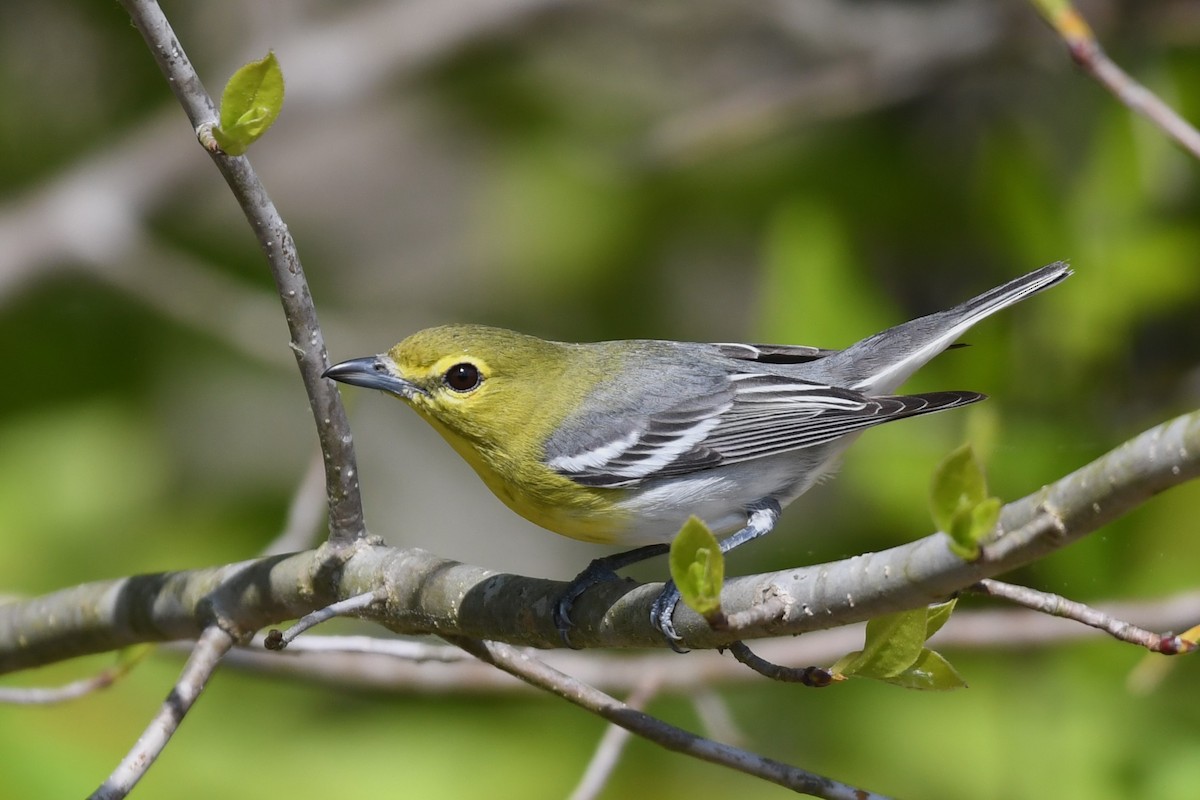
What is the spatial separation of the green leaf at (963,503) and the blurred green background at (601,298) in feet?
4.15

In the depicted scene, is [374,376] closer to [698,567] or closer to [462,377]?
[462,377]

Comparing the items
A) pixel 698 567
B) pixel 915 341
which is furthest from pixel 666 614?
pixel 915 341

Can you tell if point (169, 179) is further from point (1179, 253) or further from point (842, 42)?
point (1179, 253)

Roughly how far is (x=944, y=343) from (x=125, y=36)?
321 cm

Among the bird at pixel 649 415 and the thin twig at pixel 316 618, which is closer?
the thin twig at pixel 316 618

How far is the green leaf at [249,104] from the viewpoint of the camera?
1.62 metres

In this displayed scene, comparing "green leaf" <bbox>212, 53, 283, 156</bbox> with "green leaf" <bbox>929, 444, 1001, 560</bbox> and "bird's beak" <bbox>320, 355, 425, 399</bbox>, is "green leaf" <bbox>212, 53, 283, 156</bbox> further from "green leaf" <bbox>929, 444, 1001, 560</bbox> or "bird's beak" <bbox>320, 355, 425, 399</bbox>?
"bird's beak" <bbox>320, 355, 425, 399</bbox>

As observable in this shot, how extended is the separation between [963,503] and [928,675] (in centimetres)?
45

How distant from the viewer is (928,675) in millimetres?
Result: 1701

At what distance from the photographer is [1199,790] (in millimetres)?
2859

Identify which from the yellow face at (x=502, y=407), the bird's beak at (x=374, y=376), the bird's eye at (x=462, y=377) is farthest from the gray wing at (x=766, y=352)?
the bird's beak at (x=374, y=376)

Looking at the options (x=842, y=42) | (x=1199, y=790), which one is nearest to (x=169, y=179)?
(x=842, y=42)

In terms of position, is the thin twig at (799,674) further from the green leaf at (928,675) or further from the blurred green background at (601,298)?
the blurred green background at (601,298)

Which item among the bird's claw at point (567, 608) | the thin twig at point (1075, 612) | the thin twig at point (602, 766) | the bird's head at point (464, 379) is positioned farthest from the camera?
the bird's head at point (464, 379)
